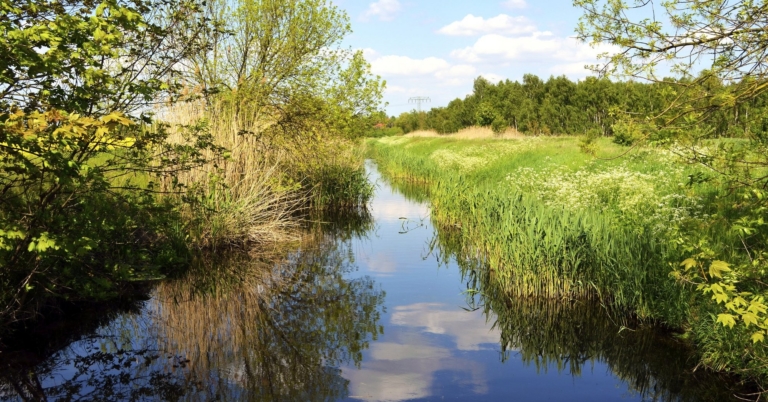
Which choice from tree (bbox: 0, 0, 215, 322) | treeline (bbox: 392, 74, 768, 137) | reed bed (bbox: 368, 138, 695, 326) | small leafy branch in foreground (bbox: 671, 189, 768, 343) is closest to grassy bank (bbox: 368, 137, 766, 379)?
reed bed (bbox: 368, 138, 695, 326)

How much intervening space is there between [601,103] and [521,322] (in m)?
29.3

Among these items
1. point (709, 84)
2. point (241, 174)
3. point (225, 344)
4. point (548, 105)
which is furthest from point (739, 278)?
point (548, 105)

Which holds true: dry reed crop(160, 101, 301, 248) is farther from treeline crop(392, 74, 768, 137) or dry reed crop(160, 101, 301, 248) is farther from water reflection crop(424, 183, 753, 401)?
treeline crop(392, 74, 768, 137)

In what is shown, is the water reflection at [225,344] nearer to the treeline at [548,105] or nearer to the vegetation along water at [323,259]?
the vegetation along water at [323,259]

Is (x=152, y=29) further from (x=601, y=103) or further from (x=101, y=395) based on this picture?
(x=601, y=103)

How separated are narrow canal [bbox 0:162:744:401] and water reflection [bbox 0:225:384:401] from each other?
0.02 metres

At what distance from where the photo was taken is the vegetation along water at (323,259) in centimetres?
520

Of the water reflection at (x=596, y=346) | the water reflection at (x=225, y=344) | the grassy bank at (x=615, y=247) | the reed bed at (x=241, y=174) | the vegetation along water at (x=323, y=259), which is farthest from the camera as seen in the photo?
the reed bed at (x=241, y=174)

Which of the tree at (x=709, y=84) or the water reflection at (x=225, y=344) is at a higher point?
the tree at (x=709, y=84)

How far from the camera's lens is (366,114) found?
16.5 meters

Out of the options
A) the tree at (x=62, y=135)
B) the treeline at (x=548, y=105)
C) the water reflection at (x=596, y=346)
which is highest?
the treeline at (x=548, y=105)

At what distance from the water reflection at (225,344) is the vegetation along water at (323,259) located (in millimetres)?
36

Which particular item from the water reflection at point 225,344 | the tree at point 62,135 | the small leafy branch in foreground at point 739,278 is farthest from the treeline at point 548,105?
the tree at point 62,135

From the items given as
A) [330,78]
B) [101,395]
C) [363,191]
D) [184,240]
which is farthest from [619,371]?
[363,191]
